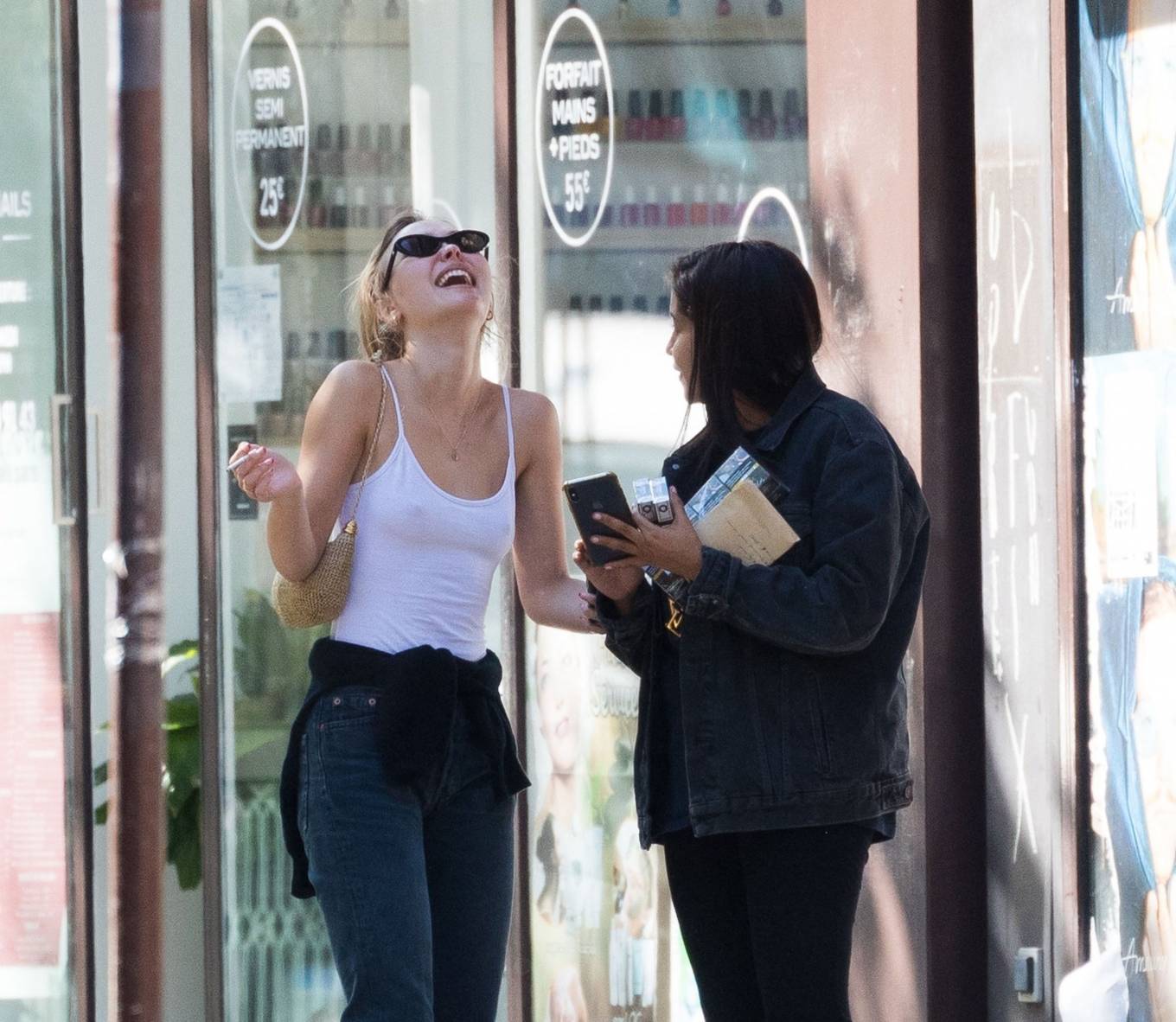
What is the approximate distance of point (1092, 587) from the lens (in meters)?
4.23

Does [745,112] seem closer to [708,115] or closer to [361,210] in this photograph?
[708,115]

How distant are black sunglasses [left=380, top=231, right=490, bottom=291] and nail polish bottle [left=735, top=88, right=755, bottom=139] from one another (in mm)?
1488

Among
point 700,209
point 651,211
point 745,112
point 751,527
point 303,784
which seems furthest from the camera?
point 651,211

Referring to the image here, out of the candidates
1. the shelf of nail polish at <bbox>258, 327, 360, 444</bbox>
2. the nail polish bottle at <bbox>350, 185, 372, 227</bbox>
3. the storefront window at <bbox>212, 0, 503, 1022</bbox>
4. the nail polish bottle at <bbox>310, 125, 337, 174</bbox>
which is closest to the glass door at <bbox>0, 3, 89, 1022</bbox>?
the storefront window at <bbox>212, 0, 503, 1022</bbox>

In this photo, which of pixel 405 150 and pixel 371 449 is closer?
pixel 371 449

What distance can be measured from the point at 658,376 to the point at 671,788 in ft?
7.28

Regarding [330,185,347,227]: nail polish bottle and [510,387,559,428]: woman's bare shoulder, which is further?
[330,185,347,227]: nail polish bottle

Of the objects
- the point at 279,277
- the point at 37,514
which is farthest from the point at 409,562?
the point at 37,514

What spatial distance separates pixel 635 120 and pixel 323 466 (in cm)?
211

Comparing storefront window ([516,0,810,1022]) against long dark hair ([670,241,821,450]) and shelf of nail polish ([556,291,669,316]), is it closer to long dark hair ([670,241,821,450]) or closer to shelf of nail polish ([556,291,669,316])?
shelf of nail polish ([556,291,669,316])

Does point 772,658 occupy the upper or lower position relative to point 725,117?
lower

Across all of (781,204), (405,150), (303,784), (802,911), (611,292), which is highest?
(405,150)

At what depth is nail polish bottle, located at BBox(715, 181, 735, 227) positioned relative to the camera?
513 cm

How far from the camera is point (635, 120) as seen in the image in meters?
5.34
